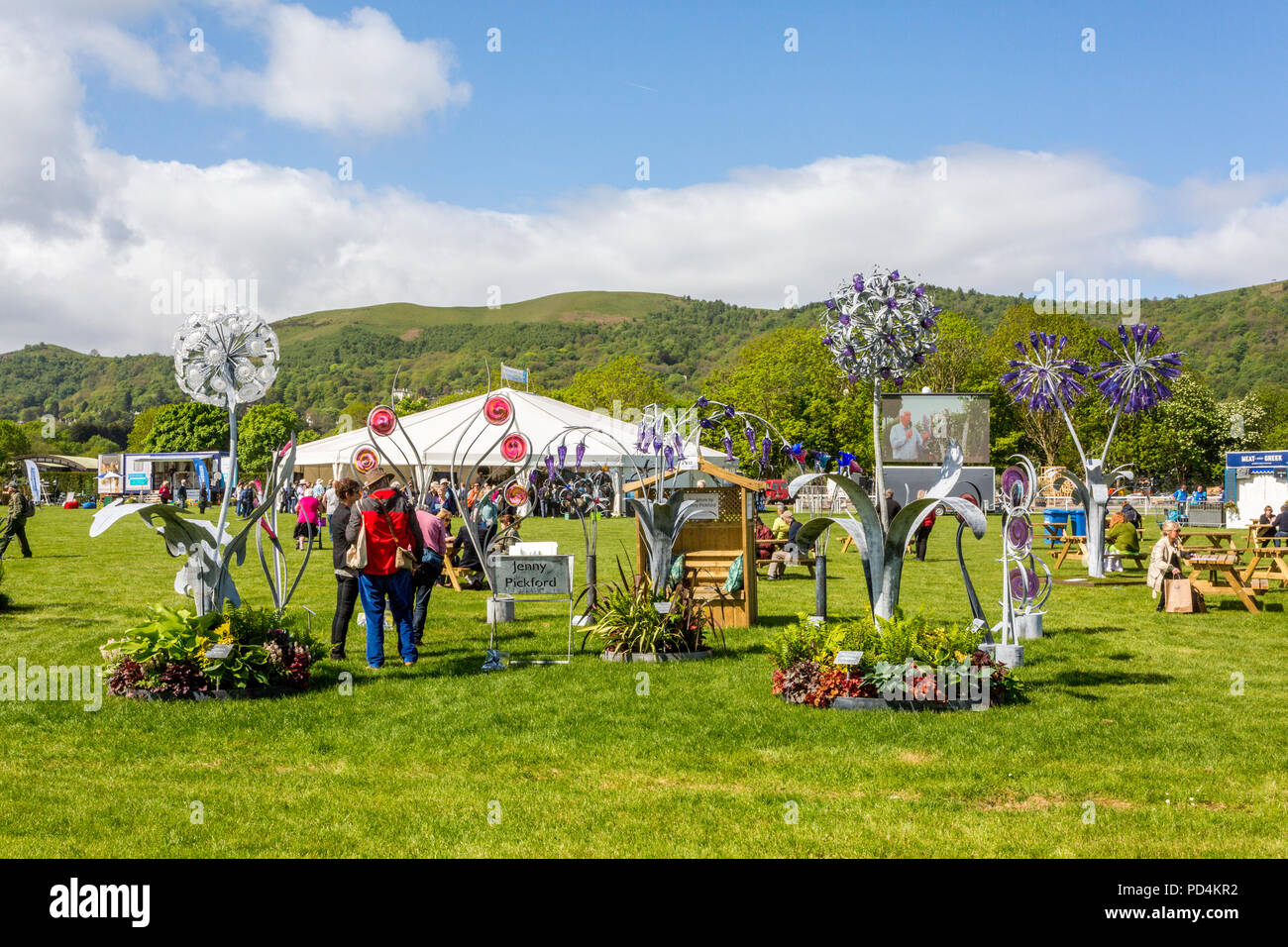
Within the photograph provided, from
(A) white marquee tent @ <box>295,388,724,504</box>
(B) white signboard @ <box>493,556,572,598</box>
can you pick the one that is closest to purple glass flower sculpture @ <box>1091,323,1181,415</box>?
(B) white signboard @ <box>493,556,572,598</box>

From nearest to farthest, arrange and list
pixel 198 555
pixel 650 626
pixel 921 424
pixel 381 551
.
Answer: pixel 198 555, pixel 381 551, pixel 650 626, pixel 921 424

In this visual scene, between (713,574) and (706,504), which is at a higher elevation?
(706,504)

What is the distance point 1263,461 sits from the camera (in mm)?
39000

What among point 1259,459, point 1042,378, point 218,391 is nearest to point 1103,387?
point 1042,378

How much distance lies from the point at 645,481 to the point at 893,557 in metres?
4.50

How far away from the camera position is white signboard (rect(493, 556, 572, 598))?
1007cm

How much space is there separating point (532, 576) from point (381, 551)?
147cm

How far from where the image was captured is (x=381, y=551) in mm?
9422

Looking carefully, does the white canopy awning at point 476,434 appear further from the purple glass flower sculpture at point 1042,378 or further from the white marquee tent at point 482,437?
the purple glass flower sculpture at point 1042,378

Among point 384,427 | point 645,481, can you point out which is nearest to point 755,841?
point 645,481

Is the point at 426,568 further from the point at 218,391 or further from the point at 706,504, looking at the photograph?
the point at 706,504

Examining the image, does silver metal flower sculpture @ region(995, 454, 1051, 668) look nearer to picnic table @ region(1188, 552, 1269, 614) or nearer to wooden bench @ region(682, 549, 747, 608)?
wooden bench @ region(682, 549, 747, 608)

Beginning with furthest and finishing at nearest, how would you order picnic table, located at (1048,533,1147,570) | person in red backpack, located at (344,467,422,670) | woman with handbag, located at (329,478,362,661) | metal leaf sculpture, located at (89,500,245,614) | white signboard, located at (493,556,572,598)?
picnic table, located at (1048,533,1147,570), white signboard, located at (493,556,572,598), woman with handbag, located at (329,478,362,661), person in red backpack, located at (344,467,422,670), metal leaf sculpture, located at (89,500,245,614)

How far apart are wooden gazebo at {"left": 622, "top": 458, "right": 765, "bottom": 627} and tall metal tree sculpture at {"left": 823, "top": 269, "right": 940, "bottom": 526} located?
1670mm
